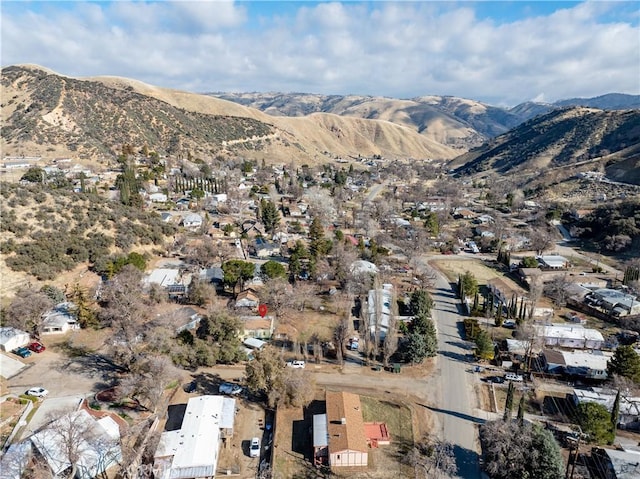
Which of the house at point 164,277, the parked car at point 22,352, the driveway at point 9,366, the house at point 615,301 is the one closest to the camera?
the driveway at point 9,366

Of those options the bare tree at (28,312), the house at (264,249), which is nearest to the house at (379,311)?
the house at (264,249)

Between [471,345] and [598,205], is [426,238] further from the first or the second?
[598,205]

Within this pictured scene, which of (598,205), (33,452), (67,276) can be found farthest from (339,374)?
(598,205)

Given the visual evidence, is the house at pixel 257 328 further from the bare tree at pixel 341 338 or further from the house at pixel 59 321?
the house at pixel 59 321

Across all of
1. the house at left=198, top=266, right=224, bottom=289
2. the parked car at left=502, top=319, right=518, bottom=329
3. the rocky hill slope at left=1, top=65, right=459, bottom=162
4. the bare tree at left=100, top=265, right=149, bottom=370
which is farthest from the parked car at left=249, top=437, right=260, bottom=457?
the rocky hill slope at left=1, top=65, right=459, bottom=162

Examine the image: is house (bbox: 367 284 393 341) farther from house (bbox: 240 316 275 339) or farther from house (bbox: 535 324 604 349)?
house (bbox: 535 324 604 349)

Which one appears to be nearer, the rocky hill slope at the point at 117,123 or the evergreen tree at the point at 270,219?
the evergreen tree at the point at 270,219

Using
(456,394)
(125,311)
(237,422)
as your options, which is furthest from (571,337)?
(125,311)

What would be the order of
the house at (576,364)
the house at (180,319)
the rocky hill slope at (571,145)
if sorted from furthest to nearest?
1. the rocky hill slope at (571,145)
2. the house at (180,319)
3. the house at (576,364)
